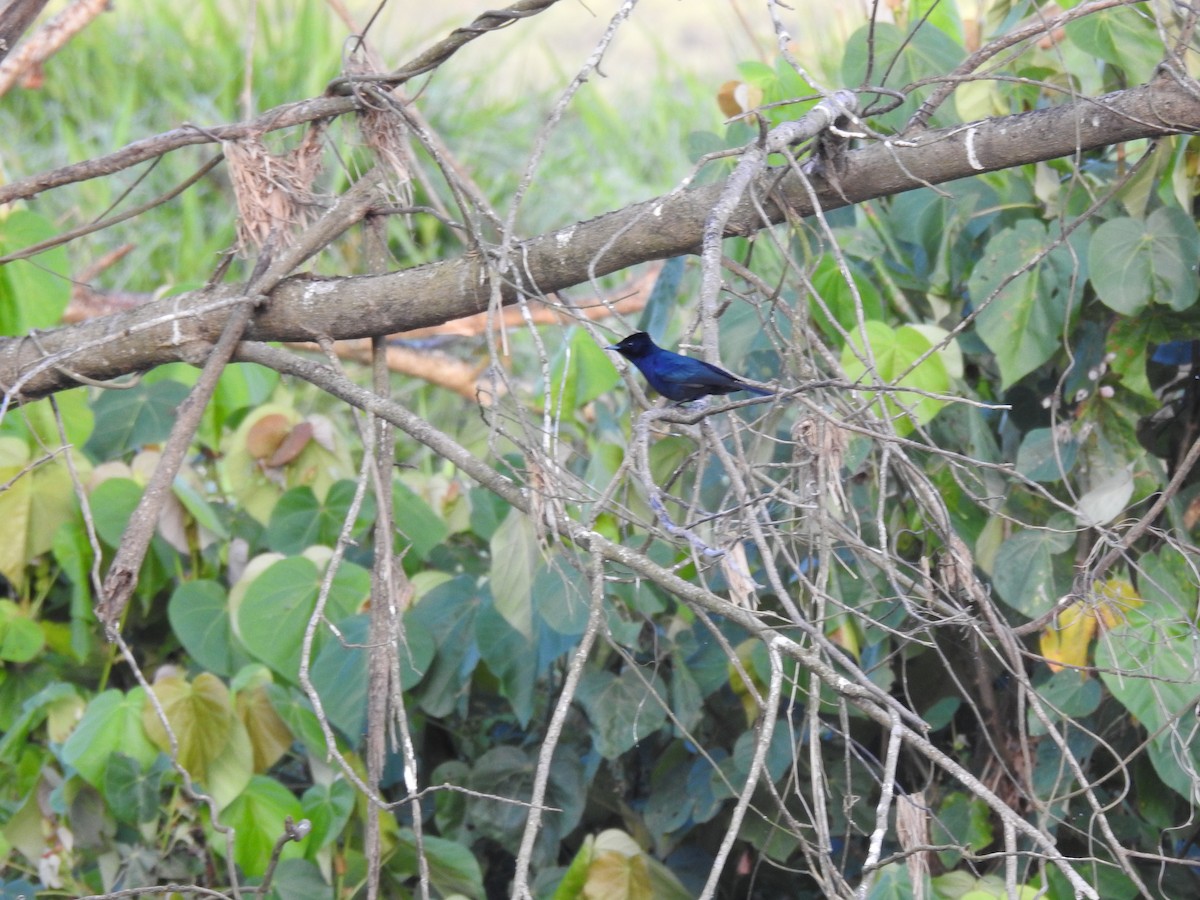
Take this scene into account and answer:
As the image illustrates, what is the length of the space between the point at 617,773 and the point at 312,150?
144 cm

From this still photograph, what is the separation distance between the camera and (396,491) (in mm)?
2750

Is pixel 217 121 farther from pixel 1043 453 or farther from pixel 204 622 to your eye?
pixel 1043 453

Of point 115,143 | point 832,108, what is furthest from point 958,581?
point 115,143

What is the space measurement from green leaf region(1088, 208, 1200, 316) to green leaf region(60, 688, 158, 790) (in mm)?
1872

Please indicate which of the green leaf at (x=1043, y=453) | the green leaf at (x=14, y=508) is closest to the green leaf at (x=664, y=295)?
the green leaf at (x=1043, y=453)

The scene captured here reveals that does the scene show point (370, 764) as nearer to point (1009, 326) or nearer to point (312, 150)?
point (312, 150)

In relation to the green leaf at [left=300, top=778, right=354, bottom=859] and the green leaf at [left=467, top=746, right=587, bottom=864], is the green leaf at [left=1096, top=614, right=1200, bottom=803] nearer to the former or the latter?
the green leaf at [left=467, top=746, right=587, bottom=864]

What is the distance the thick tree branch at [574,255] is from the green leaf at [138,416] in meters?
1.00

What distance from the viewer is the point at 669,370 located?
6.80 feet

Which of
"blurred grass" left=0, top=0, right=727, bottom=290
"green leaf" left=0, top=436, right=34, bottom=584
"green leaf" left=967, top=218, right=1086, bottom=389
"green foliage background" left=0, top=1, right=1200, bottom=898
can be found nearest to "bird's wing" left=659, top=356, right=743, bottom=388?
"green foliage background" left=0, top=1, right=1200, bottom=898

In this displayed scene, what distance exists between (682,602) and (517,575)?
0.34 m

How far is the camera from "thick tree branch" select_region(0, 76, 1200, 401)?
1.58 meters

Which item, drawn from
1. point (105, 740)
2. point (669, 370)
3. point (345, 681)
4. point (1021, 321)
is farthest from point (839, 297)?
point (105, 740)

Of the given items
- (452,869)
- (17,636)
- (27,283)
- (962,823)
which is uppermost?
(27,283)
